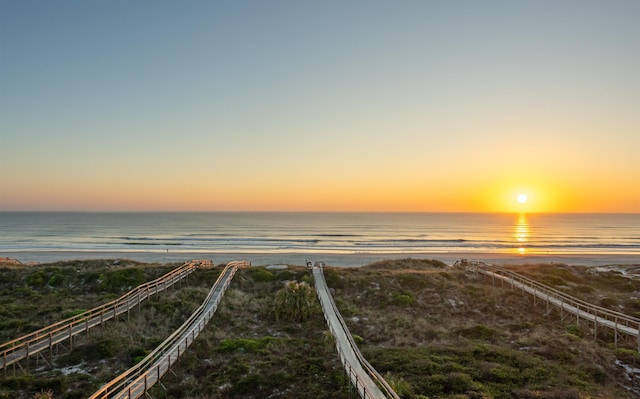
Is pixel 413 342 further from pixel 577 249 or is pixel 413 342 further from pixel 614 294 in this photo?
pixel 577 249

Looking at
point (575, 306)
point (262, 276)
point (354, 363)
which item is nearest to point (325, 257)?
point (262, 276)

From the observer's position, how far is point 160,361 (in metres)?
18.5

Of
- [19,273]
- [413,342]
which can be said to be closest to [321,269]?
[413,342]

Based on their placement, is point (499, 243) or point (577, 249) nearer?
point (577, 249)

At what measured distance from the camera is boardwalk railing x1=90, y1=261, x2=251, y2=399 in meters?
15.1

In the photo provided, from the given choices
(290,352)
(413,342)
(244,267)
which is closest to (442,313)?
(413,342)

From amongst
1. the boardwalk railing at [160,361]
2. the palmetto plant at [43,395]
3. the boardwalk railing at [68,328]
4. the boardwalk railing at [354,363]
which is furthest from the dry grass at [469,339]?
the boardwalk railing at [68,328]

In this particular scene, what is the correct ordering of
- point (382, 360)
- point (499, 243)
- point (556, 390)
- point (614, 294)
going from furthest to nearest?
point (499, 243) → point (614, 294) → point (382, 360) → point (556, 390)

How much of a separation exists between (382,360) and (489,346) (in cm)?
628

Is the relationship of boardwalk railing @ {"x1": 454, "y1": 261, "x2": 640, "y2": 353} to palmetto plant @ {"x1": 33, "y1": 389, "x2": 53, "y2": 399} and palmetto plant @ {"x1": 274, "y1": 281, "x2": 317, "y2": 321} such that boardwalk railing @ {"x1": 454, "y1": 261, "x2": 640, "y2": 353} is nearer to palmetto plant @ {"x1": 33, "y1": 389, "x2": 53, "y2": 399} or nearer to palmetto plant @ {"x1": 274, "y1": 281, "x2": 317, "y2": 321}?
palmetto plant @ {"x1": 274, "y1": 281, "x2": 317, "y2": 321}

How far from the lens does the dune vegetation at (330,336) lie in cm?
1716

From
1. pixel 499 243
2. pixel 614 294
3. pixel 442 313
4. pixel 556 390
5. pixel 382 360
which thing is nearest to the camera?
pixel 556 390

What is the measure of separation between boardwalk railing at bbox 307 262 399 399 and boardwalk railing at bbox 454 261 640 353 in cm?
1489

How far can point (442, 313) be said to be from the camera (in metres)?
30.8
